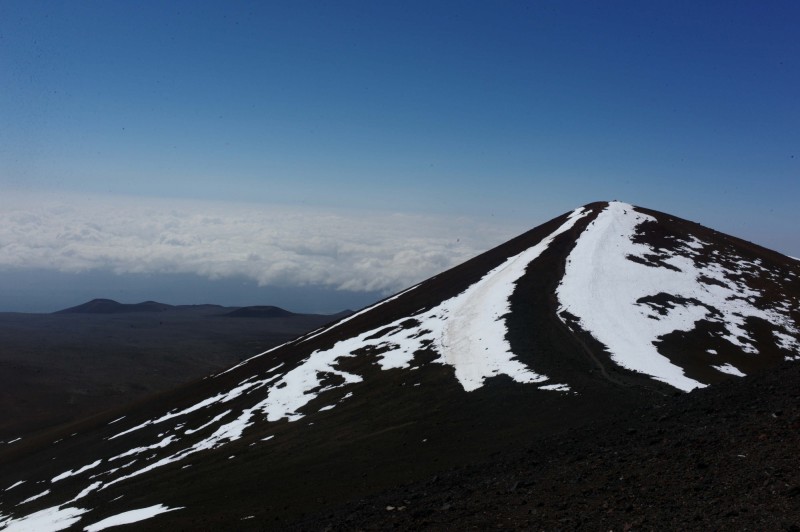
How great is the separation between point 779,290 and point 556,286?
3080cm

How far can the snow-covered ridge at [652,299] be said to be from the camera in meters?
47.5

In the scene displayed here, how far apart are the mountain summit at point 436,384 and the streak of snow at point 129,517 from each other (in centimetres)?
19

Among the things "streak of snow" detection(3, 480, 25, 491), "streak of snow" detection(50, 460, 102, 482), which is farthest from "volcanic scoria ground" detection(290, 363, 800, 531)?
"streak of snow" detection(3, 480, 25, 491)

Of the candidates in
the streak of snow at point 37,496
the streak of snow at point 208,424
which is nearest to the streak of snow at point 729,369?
the streak of snow at point 208,424

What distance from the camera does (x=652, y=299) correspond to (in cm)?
6122

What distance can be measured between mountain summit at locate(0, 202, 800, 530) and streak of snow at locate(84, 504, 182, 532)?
189mm

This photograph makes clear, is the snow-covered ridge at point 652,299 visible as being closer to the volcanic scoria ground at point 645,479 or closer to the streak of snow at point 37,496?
the volcanic scoria ground at point 645,479

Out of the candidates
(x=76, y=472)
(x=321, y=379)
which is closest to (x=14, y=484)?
(x=76, y=472)

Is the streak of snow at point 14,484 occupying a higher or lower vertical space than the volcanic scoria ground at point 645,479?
lower

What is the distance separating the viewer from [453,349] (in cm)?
5166

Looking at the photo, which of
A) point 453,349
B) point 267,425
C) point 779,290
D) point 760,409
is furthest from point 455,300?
point 760,409

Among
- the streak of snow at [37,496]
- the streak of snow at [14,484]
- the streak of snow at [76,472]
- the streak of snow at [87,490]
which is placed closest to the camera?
the streak of snow at [87,490]

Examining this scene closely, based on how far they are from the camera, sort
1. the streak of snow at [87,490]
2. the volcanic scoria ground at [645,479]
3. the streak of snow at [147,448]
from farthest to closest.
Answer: the streak of snow at [147,448] < the streak of snow at [87,490] < the volcanic scoria ground at [645,479]

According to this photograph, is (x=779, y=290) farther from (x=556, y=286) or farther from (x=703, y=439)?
(x=703, y=439)
